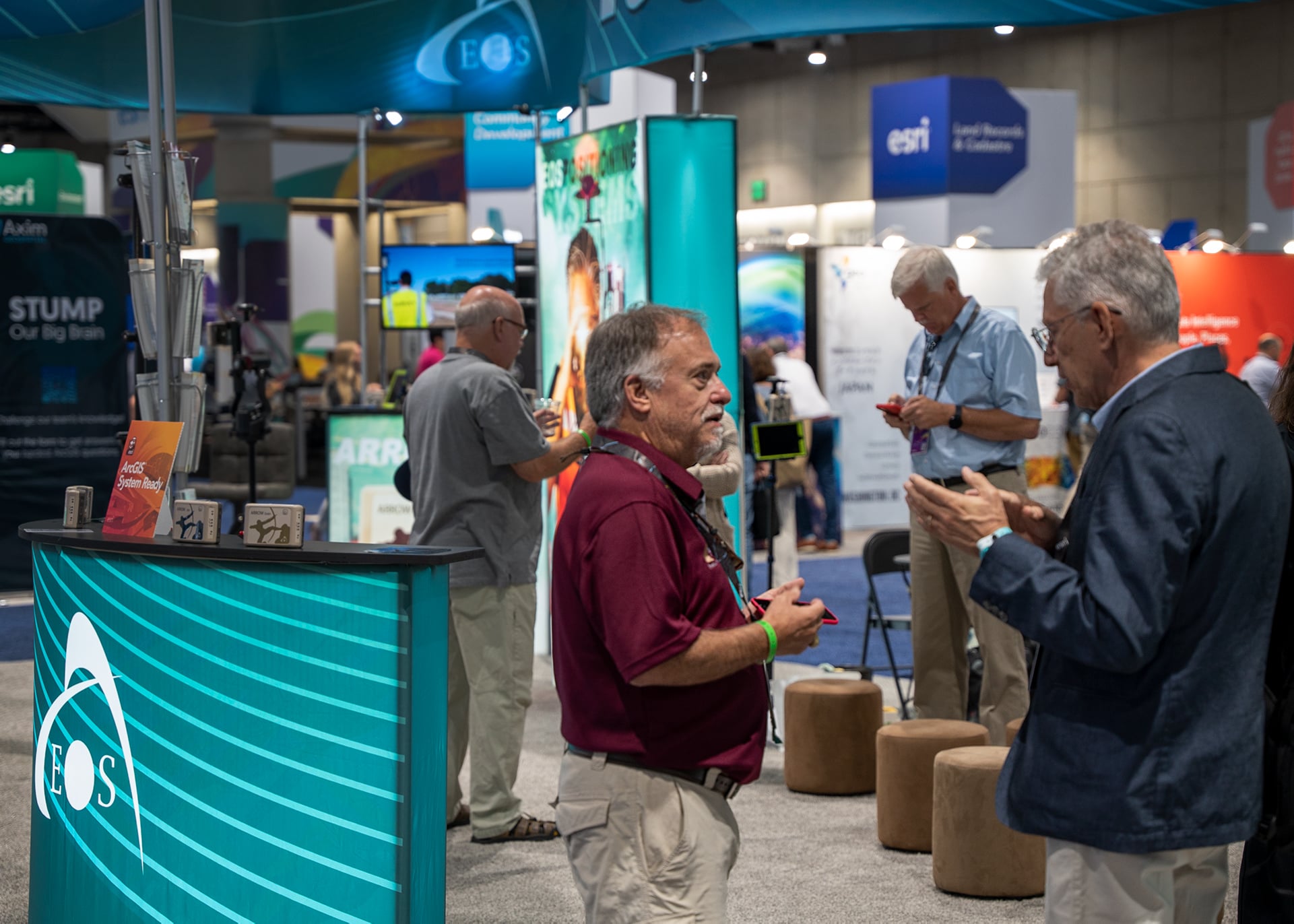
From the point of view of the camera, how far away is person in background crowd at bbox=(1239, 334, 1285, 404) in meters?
9.95

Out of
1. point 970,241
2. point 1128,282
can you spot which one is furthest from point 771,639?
point 970,241

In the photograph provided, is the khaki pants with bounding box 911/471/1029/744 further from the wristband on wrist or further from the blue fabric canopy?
the wristband on wrist

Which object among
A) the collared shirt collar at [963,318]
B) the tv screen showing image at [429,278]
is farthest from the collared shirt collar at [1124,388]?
the tv screen showing image at [429,278]

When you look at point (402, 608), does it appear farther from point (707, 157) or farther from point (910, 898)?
point (707, 157)

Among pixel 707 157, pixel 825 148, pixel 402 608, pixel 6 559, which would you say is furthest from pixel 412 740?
pixel 825 148

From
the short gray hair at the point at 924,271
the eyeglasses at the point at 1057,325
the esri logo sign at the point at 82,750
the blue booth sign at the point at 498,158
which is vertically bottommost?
the esri logo sign at the point at 82,750

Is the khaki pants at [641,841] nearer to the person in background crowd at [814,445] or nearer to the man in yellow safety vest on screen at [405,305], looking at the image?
the man in yellow safety vest on screen at [405,305]

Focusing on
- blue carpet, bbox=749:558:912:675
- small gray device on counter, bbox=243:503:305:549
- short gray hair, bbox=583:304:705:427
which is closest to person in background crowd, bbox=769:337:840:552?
blue carpet, bbox=749:558:912:675

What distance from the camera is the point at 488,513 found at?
4.00m

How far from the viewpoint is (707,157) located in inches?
201

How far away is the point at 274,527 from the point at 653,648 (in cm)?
98

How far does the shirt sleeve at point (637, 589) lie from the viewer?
190 cm

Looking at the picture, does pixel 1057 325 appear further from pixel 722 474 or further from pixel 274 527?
pixel 722 474

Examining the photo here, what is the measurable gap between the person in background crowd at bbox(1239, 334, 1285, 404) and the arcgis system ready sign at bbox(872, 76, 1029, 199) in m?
3.18
